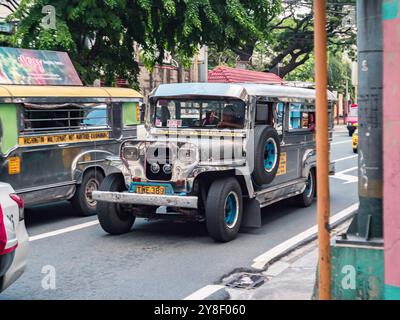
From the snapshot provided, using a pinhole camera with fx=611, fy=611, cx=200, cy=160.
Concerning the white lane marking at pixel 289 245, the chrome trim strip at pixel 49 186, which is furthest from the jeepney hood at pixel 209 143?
the chrome trim strip at pixel 49 186

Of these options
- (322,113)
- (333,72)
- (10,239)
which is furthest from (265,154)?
(333,72)

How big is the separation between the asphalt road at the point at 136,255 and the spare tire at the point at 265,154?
89 centimetres

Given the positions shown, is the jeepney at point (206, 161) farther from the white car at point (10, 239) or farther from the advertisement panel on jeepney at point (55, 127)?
the white car at point (10, 239)

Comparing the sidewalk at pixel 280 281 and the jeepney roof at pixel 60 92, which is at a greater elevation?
the jeepney roof at pixel 60 92

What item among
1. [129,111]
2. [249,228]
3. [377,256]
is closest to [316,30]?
[377,256]

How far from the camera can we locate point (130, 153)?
8.90m

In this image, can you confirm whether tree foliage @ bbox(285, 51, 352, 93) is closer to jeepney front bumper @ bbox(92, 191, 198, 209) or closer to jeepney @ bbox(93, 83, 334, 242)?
jeepney @ bbox(93, 83, 334, 242)

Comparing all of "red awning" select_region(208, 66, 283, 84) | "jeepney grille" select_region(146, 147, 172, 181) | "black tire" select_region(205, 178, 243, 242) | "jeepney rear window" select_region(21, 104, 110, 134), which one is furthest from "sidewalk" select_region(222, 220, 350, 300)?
"red awning" select_region(208, 66, 283, 84)

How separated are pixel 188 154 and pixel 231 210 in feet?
3.63

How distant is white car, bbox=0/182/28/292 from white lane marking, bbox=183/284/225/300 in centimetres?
174

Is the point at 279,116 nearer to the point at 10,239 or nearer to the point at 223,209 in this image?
the point at 223,209

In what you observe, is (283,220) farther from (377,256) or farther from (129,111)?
(377,256)

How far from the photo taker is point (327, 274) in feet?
14.2

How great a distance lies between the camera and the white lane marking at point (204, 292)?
20.4ft
